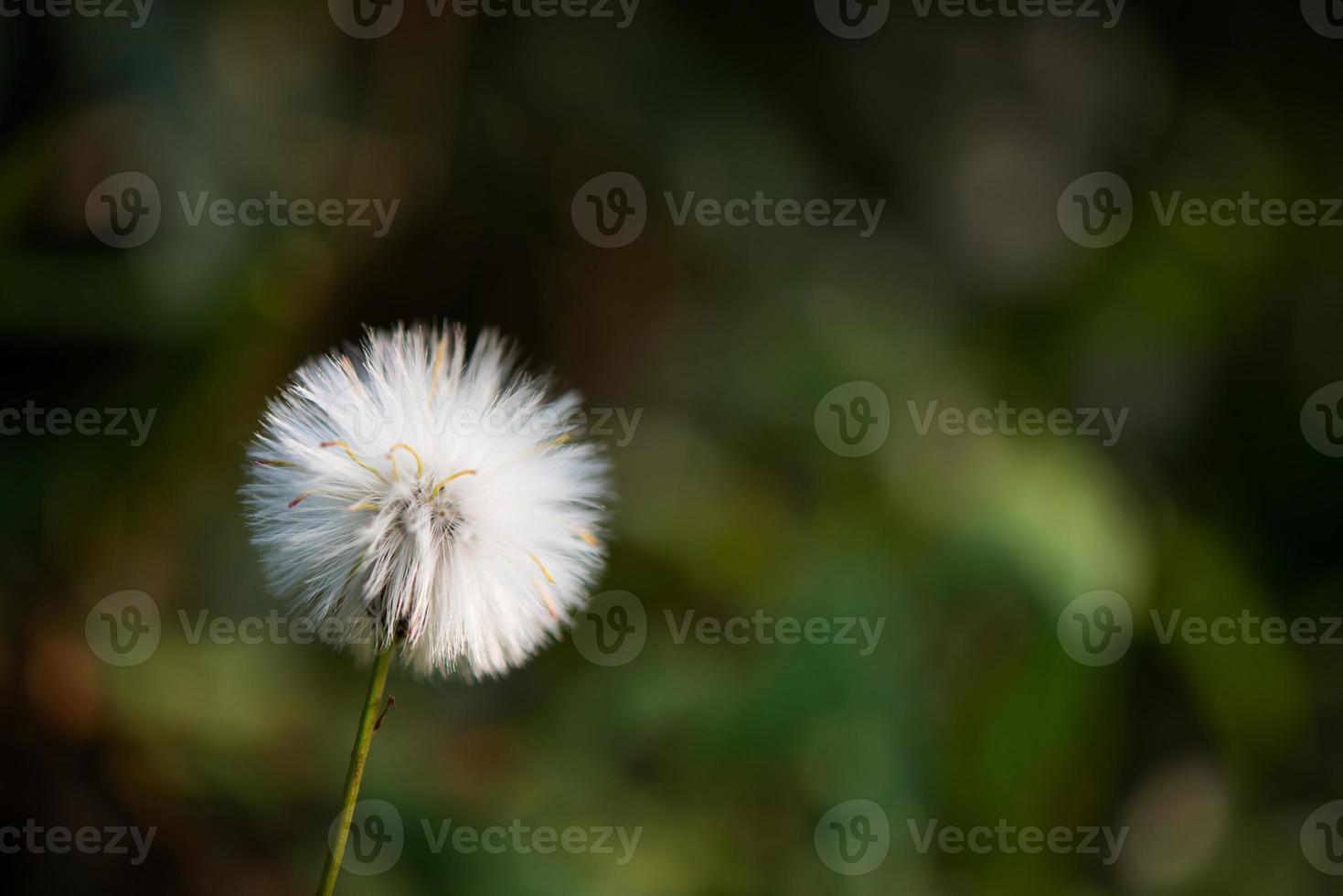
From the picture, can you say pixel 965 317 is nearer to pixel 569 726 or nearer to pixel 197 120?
pixel 569 726

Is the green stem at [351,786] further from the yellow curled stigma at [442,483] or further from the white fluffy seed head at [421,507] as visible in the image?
the yellow curled stigma at [442,483]

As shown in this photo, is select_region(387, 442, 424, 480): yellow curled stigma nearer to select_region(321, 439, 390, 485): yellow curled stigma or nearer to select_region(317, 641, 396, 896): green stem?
select_region(321, 439, 390, 485): yellow curled stigma

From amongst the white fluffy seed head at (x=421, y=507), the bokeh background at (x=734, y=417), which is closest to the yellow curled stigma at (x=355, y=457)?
the white fluffy seed head at (x=421, y=507)

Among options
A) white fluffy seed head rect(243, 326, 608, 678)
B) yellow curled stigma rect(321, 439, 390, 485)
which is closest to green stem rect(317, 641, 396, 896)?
white fluffy seed head rect(243, 326, 608, 678)

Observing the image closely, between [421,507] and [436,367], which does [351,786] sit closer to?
[421,507]

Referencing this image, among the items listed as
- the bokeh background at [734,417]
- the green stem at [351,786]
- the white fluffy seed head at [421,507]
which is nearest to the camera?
the green stem at [351,786]

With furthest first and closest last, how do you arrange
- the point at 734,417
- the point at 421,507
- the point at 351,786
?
1. the point at 734,417
2. the point at 421,507
3. the point at 351,786

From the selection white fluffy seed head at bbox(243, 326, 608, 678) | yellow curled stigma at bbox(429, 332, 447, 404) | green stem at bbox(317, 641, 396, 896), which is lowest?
green stem at bbox(317, 641, 396, 896)

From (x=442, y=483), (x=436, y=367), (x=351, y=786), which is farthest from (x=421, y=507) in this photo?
(x=351, y=786)
